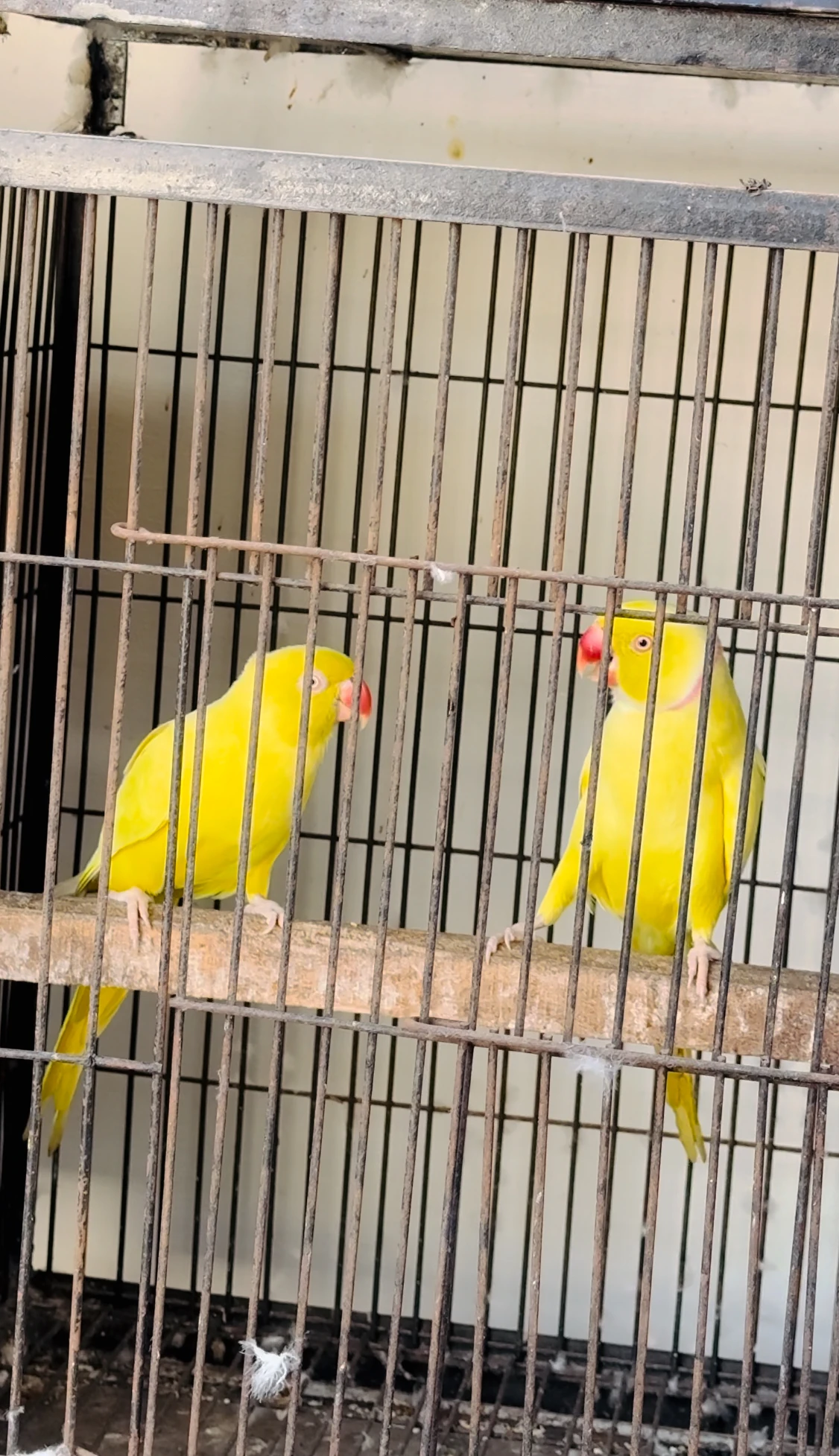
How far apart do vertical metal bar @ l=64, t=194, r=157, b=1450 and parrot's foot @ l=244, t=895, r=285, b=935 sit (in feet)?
0.92

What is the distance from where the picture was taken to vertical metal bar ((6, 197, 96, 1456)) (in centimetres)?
173

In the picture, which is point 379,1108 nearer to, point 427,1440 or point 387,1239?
point 387,1239

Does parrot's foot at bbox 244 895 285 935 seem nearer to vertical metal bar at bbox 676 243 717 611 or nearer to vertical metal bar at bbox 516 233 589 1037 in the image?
vertical metal bar at bbox 516 233 589 1037

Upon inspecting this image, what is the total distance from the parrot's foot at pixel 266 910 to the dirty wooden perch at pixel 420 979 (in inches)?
3.7

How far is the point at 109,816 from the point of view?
Answer: 183 centimetres

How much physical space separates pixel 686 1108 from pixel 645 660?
2.40ft

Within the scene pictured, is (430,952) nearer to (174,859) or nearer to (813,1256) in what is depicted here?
(174,859)

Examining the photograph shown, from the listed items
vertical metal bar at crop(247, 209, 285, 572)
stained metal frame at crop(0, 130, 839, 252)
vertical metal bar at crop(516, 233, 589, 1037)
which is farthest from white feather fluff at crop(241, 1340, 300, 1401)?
stained metal frame at crop(0, 130, 839, 252)

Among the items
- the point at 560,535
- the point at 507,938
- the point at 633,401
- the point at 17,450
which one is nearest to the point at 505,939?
the point at 507,938

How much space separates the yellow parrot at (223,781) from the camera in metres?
2.28

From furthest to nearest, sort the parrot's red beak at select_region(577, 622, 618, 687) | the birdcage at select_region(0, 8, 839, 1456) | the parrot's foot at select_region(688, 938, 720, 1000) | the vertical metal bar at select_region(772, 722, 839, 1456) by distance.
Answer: the birdcage at select_region(0, 8, 839, 1456) < the parrot's red beak at select_region(577, 622, 618, 687) < the parrot's foot at select_region(688, 938, 720, 1000) < the vertical metal bar at select_region(772, 722, 839, 1456)

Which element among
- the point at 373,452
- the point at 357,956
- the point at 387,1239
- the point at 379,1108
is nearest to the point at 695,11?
the point at 357,956

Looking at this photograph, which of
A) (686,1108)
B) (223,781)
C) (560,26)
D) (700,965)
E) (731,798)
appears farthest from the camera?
(686,1108)

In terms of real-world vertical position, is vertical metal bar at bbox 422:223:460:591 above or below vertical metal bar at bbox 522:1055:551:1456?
above
